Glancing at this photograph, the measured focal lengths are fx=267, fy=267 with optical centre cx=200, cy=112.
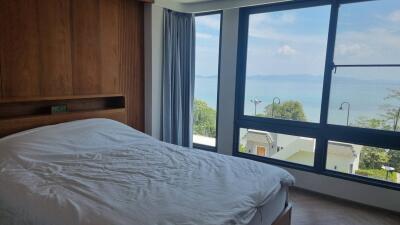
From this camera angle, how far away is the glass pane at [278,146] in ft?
11.1

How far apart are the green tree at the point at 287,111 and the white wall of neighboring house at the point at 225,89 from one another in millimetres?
524

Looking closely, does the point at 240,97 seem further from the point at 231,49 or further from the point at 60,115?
the point at 60,115

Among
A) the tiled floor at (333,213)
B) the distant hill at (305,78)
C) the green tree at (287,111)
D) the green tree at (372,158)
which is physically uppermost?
the distant hill at (305,78)

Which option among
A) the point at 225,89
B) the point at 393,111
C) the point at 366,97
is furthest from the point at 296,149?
the point at 225,89

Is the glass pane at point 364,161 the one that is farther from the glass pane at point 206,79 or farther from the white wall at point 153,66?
the white wall at point 153,66

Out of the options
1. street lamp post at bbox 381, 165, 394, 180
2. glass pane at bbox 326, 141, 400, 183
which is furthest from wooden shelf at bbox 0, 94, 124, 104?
street lamp post at bbox 381, 165, 394, 180

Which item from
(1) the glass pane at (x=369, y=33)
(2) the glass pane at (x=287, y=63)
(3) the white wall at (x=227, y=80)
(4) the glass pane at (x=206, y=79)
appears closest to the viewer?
(1) the glass pane at (x=369, y=33)

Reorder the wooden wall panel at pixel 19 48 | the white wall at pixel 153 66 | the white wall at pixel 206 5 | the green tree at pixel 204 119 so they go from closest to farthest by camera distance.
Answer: the wooden wall panel at pixel 19 48, the white wall at pixel 206 5, the white wall at pixel 153 66, the green tree at pixel 204 119

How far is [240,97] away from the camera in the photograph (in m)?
3.77

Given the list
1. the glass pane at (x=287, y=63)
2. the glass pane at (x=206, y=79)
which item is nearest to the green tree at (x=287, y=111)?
the glass pane at (x=287, y=63)

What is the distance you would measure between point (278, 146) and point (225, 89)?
1067 millimetres

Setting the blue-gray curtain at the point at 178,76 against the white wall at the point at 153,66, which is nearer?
the white wall at the point at 153,66

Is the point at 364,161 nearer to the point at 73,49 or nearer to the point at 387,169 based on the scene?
the point at 387,169

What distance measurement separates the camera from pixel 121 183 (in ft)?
5.71
